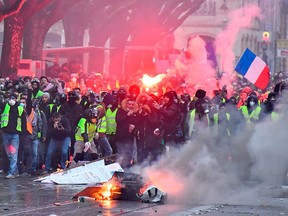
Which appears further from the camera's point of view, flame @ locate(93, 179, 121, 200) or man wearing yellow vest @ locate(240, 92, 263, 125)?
man wearing yellow vest @ locate(240, 92, 263, 125)

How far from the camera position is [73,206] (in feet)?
47.3

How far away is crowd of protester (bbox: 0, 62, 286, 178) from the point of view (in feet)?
61.4

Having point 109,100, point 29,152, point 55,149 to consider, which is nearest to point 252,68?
point 109,100

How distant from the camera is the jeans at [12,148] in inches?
766

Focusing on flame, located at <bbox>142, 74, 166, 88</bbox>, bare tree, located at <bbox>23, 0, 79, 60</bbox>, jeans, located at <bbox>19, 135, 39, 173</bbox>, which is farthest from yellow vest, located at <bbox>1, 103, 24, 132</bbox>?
bare tree, located at <bbox>23, 0, 79, 60</bbox>

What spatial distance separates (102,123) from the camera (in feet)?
65.0

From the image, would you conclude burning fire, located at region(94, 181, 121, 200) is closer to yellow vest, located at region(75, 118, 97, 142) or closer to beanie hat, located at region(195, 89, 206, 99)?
beanie hat, located at region(195, 89, 206, 99)

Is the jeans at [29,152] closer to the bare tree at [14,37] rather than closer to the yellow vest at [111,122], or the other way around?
the yellow vest at [111,122]

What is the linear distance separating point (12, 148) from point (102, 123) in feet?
5.60

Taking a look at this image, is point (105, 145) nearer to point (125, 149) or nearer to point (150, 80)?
point (125, 149)

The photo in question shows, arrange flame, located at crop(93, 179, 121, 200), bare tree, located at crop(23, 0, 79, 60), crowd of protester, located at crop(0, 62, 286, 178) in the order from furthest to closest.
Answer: bare tree, located at crop(23, 0, 79, 60) → crowd of protester, located at crop(0, 62, 286, 178) → flame, located at crop(93, 179, 121, 200)

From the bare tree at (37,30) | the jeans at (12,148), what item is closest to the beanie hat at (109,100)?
the jeans at (12,148)

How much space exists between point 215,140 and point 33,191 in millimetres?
2957

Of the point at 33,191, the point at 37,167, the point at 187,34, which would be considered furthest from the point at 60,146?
the point at 187,34
